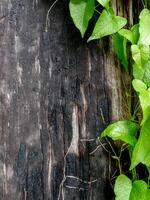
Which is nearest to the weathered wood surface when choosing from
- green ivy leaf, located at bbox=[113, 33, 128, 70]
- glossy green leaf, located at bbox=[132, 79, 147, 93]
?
green ivy leaf, located at bbox=[113, 33, 128, 70]

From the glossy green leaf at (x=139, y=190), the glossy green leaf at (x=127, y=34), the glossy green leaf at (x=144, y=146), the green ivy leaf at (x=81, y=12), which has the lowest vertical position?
the glossy green leaf at (x=139, y=190)

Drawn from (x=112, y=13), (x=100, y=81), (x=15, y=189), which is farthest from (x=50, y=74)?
(x=15, y=189)

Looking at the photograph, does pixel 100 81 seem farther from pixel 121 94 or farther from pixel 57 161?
pixel 57 161

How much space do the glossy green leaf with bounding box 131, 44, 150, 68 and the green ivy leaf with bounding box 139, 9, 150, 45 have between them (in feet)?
0.07

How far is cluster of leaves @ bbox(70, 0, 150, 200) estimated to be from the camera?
140 cm

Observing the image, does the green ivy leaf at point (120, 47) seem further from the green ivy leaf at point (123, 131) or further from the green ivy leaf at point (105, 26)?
the green ivy leaf at point (123, 131)

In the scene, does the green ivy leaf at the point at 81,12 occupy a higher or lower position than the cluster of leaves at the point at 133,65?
higher

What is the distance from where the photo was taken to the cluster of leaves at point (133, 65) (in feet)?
4.58

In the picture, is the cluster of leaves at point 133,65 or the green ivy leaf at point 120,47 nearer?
the cluster of leaves at point 133,65

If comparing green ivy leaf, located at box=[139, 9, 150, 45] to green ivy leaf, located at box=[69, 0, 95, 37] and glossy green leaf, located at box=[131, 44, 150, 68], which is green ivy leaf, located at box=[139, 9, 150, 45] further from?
green ivy leaf, located at box=[69, 0, 95, 37]

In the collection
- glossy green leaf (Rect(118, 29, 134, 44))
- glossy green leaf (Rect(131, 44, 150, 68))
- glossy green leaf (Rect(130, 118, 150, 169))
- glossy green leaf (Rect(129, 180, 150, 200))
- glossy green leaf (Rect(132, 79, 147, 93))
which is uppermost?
glossy green leaf (Rect(118, 29, 134, 44))

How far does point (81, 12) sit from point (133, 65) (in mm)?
258

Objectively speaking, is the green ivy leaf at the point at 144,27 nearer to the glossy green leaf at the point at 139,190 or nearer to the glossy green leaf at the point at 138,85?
the glossy green leaf at the point at 138,85

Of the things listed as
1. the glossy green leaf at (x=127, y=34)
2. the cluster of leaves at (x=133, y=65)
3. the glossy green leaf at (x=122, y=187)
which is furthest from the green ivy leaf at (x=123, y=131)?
the glossy green leaf at (x=127, y=34)
